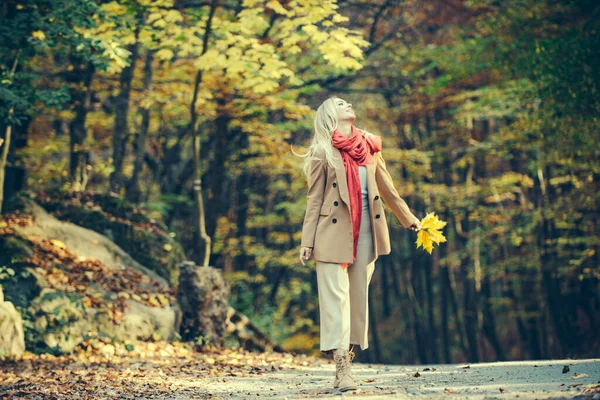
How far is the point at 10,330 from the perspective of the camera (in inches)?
318

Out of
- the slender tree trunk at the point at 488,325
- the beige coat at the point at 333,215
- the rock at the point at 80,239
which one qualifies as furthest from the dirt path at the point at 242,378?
the slender tree trunk at the point at 488,325

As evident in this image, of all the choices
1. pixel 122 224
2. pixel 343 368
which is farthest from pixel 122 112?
pixel 343 368

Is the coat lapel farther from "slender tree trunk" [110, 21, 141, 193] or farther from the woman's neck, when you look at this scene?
"slender tree trunk" [110, 21, 141, 193]

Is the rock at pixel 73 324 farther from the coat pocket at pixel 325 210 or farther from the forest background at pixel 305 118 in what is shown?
the coat pocket at pixel 325 210

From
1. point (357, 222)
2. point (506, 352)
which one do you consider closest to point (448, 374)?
point (357, 222)

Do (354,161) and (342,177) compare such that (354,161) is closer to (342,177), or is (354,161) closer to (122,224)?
(342,177)

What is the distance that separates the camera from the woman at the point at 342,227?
18.5ft

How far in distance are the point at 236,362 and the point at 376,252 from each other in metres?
3.58

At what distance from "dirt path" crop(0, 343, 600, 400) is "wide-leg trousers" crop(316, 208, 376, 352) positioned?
0.42 metres

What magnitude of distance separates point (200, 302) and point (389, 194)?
446 cm

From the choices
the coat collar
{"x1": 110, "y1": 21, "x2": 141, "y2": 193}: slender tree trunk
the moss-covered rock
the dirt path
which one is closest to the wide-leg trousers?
the coat collar

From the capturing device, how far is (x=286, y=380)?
22.9 ft

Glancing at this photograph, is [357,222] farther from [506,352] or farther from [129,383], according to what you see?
[506,352]

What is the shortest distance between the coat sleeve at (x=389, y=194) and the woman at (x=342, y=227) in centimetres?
8
